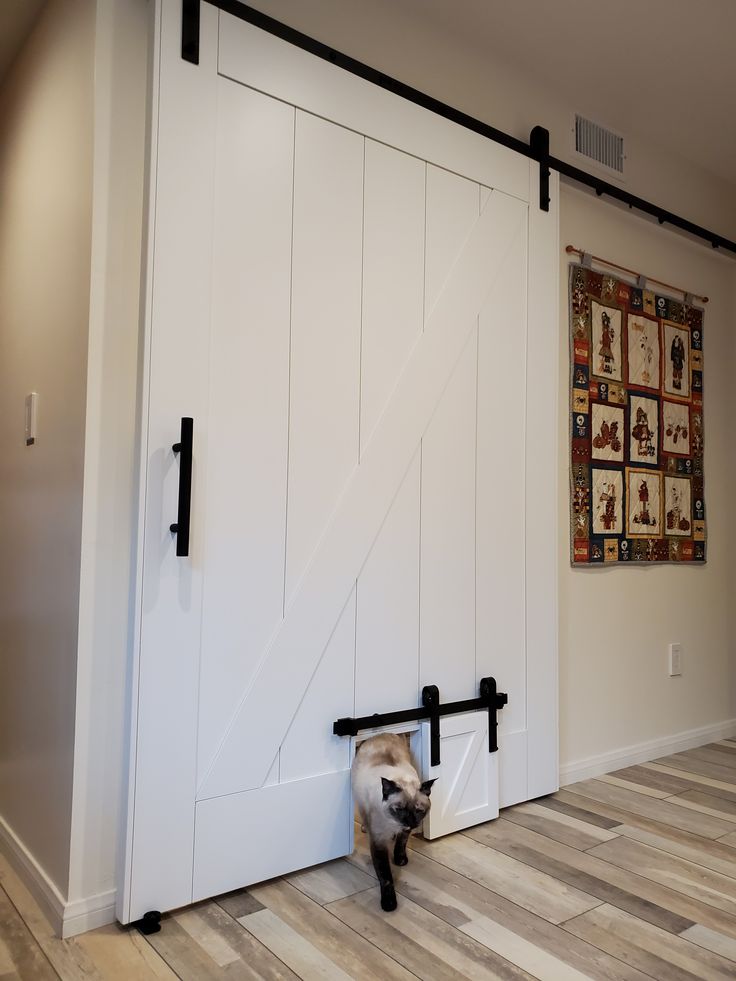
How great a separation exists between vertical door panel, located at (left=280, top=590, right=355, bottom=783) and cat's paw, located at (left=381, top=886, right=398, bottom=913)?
13.8 inches

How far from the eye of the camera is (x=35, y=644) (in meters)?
1.98

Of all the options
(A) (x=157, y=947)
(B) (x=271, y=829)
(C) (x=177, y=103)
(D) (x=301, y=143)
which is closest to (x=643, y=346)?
(D) (x=301, y=143)

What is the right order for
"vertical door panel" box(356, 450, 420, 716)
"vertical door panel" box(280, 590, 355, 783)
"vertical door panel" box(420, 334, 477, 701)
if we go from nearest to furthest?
1. "vertical door panel" box(280, 590, 355, 783)
2. "vertical door panel" box(356, 450, 420, 716)
3. "vertical door panel" box(420, 334, 477, 701)

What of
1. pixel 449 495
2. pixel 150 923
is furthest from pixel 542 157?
pixel 150 923

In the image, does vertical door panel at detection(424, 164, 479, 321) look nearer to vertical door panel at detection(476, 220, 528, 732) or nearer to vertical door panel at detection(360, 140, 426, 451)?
vertical door panel at detection(360, 140, 426, 451)

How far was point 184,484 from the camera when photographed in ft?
5.76

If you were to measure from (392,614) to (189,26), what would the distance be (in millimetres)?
1627

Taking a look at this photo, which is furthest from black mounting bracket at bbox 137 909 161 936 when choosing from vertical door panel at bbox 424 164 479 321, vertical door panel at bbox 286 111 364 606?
vertical door panel at bbox 424 164 479 321

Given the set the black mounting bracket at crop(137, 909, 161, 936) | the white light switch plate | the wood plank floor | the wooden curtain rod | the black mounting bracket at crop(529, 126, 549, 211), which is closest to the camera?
the wood plank floor

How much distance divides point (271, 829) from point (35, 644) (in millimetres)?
786

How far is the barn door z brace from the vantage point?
2.08 meters

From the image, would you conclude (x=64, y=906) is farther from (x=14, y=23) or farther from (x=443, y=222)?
(x=14, y=23)

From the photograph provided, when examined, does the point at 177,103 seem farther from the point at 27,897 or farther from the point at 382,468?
the point at 27,897

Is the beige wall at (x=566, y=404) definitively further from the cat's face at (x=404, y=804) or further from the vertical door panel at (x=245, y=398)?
the cat's face at (x=404, y=804)
